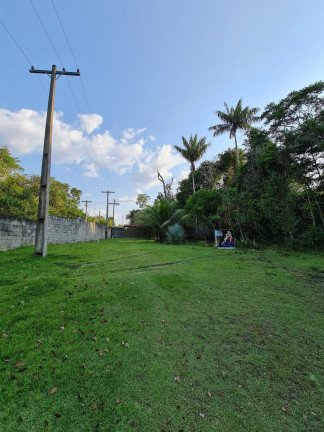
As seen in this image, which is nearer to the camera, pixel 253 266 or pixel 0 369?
pixel 0 369

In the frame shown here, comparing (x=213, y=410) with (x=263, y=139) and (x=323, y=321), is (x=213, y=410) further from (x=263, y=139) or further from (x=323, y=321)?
(x=263, y=139)

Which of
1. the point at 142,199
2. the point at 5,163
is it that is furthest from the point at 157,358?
the point at 142,199

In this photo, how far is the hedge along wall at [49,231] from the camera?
6.29m

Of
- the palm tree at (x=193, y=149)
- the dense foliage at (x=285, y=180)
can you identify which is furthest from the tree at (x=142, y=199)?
the dense foliage at (x=285, y=180)

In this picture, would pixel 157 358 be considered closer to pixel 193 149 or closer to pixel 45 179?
pixel 45 179

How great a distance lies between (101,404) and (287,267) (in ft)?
16.6

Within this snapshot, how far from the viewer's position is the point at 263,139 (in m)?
8.16

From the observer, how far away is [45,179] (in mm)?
5727

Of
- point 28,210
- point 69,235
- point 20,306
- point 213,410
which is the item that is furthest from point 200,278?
point 28,210

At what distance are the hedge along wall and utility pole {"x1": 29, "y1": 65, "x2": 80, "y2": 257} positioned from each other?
1720 millimetres

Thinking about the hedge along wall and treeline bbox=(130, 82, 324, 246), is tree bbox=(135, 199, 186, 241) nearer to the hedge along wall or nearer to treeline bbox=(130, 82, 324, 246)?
treeline bbox=(130, 82, 324, 246)

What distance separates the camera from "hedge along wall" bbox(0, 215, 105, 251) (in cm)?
629

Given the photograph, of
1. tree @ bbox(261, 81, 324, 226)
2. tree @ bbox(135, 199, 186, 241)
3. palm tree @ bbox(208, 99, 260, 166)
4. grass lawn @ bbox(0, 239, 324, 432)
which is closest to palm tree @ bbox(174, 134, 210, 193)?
palm tree @ bbox(208, 99, 260, 166)

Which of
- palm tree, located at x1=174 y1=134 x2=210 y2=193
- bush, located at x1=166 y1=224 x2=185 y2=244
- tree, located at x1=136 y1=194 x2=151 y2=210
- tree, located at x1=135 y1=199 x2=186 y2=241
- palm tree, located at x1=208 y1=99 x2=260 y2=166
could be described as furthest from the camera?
tree, located at x1=136 y1=194 x2=151 y2=210
